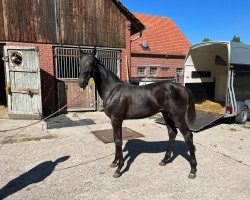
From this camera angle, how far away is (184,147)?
20.2ft

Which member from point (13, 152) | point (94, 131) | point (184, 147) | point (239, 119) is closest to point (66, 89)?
point (94, 131)

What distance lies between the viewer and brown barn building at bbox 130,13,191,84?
72.6 feet

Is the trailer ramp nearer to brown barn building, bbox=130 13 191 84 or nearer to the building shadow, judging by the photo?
the building shadow

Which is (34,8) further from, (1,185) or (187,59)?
(1,185)

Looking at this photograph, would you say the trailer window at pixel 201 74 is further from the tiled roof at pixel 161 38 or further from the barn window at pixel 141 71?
the barn window at pixel 141 71

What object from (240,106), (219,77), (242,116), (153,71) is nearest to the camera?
(240,106)

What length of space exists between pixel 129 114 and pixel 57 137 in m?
3.35

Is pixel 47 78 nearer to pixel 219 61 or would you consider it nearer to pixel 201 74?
pixel 201 74

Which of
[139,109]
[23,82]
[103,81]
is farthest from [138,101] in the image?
[23,82]

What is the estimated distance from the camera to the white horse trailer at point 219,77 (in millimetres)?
8078

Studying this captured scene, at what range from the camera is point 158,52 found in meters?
22.9

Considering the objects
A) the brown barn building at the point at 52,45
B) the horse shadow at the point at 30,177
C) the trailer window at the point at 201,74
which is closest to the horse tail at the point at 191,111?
the horse shadow at the point at 30,177

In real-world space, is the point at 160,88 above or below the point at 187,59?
below

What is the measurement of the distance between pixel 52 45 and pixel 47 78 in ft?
5.13
